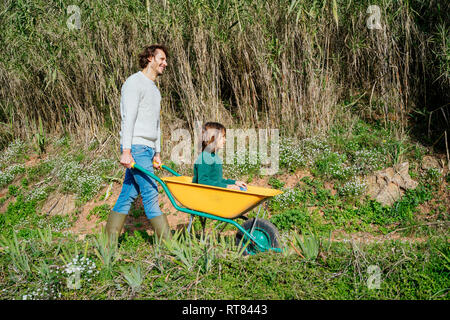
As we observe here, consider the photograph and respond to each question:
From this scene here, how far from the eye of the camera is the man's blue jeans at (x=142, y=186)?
300cm

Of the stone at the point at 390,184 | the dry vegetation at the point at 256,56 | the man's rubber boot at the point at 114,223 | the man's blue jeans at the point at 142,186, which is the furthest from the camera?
the dry vegetation at the point at 256,56

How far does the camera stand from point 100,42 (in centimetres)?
553

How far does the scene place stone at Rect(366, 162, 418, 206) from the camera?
4.21 m

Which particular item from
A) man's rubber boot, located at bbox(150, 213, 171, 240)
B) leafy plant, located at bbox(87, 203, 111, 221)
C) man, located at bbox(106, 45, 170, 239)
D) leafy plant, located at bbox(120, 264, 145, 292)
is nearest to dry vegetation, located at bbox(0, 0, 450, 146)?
leafy plant, located at bbox(87, 203, 111, 221)

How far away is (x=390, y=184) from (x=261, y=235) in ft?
7.23

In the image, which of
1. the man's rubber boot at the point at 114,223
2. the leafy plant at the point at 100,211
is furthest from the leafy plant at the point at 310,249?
the leafy plant at the point at 100,211

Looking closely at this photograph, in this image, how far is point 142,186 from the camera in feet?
9.93

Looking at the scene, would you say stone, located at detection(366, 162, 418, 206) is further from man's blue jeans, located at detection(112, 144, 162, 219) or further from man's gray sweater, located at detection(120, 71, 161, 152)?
man's gray sweater, located at detection(120, 71, 161, 152)

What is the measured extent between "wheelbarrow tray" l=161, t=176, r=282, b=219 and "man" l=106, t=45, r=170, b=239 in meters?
0.27

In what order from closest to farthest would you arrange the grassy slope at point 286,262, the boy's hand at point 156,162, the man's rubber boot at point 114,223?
1. the grassy slope at point 286,262
2. the man's rubber boot at point 114,223
3. the boy's hand at point 156,162

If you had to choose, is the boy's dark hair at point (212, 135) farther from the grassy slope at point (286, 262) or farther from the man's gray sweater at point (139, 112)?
the grassy slope at point (286, 262)

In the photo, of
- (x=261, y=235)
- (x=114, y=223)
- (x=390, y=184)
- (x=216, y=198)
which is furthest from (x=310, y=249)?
(x=390, y=184)

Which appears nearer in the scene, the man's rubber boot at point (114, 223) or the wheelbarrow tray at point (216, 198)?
the wheelbarrow tray at point (216, 198)

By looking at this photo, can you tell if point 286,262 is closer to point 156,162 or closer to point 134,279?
point 134,279
